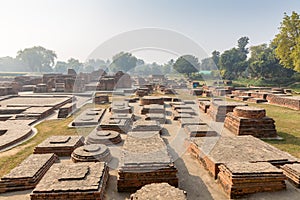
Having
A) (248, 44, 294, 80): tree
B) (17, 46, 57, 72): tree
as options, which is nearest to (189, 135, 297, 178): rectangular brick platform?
(248, 44, 294, 80): tree

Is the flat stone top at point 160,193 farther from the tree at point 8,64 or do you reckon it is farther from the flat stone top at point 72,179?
the tree at point 8,64

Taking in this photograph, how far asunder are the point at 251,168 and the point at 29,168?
15.3 feet

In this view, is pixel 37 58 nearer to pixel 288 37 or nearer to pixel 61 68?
pixel 61 68

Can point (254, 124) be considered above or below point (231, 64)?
below

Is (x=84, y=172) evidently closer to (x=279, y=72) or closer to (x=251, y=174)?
(x=251, y=174)

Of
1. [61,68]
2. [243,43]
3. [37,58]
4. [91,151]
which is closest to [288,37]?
[91,151]

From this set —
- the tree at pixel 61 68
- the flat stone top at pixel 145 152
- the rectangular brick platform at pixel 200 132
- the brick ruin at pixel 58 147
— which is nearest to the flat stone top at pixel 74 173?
the flat stone top at pixel 145 152

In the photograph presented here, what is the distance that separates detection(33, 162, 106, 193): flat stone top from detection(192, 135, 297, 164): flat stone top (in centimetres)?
260

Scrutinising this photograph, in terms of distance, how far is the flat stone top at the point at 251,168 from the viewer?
12.5 ft

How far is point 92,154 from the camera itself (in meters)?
5.08

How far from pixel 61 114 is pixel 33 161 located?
6.16 meters

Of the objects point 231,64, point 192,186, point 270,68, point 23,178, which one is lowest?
point 192,186

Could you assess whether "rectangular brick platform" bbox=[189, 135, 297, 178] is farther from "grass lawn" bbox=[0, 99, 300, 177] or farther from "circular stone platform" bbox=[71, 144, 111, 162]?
"circular stone platform" bbox=[71, 144, 111, 162]

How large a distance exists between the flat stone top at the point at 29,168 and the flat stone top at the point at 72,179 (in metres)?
0.49
